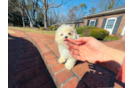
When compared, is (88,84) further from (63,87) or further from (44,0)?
(44,0)

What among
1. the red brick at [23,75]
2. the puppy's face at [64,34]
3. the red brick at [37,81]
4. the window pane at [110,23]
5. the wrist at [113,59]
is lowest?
the red brick at [37,81]

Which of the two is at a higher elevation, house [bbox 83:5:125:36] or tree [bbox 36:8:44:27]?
tree [bbox 36:8:44:27]

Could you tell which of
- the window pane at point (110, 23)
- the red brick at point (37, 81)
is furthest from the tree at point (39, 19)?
the red brick at point (37, 81)

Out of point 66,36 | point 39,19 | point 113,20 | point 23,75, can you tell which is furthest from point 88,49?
point 39,19

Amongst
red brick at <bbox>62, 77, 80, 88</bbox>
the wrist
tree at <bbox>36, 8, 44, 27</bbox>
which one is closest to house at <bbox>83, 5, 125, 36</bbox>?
the wrist

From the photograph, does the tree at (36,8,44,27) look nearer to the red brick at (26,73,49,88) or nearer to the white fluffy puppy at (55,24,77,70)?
the white fluffy puppy at (55,24,77,70)

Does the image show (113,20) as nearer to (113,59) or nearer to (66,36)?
(113,59)

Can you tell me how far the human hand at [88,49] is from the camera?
102 centimetres

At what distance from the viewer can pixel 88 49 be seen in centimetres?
117

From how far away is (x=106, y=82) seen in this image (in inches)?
33.0

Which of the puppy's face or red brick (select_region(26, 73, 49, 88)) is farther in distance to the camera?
→ the puppy's face

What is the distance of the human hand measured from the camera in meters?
1.02

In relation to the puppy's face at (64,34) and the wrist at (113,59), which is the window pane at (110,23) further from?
the puppy's face at (64,34)
